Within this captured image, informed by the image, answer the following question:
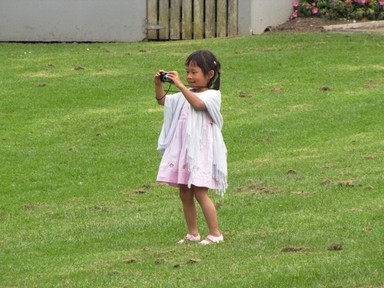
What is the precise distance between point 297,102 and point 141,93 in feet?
7.33

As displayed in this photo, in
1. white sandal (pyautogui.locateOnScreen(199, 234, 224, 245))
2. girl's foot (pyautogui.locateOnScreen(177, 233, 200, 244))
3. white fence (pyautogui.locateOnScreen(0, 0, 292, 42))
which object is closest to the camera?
white sandal (pyautogui.locateOnScreen(199, 234, 224, 245))

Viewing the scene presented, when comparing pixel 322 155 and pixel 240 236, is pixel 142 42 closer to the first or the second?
pixel 322 155

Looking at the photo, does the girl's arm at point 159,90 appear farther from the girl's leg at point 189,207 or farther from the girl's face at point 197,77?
the girl's leg at point 189,207

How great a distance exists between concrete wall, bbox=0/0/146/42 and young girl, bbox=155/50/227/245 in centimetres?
1226

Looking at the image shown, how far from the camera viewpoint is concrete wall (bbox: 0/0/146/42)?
20.7 meters

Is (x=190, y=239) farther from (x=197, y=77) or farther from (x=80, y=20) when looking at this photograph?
(x=80, y=20)

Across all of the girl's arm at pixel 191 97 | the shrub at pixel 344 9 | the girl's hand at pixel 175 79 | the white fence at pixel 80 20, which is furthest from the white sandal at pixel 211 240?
the shrub at pixel 344 9

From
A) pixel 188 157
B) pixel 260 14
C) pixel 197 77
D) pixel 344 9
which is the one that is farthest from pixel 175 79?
pixel 344 9

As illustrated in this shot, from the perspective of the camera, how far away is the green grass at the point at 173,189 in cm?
773

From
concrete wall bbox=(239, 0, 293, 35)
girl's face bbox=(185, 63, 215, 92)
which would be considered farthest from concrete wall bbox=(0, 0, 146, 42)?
girl's face bbox=(185, 63, 215, 92)

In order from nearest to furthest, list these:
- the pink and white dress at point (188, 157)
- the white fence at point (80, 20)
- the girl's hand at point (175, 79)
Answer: the girl's hand at point (175, 79) < the pink and white dress at point (188, 157) < the white fence at point (80, 20)

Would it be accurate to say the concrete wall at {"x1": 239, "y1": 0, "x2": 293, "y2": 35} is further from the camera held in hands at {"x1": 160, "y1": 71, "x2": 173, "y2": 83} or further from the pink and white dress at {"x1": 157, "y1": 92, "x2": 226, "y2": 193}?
the camera held in hands at {"x1": 160, "y1": 71, "x2": 173, "y2": 83}

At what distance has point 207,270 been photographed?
746cm

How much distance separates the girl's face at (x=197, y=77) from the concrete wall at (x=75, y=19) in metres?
12.3
